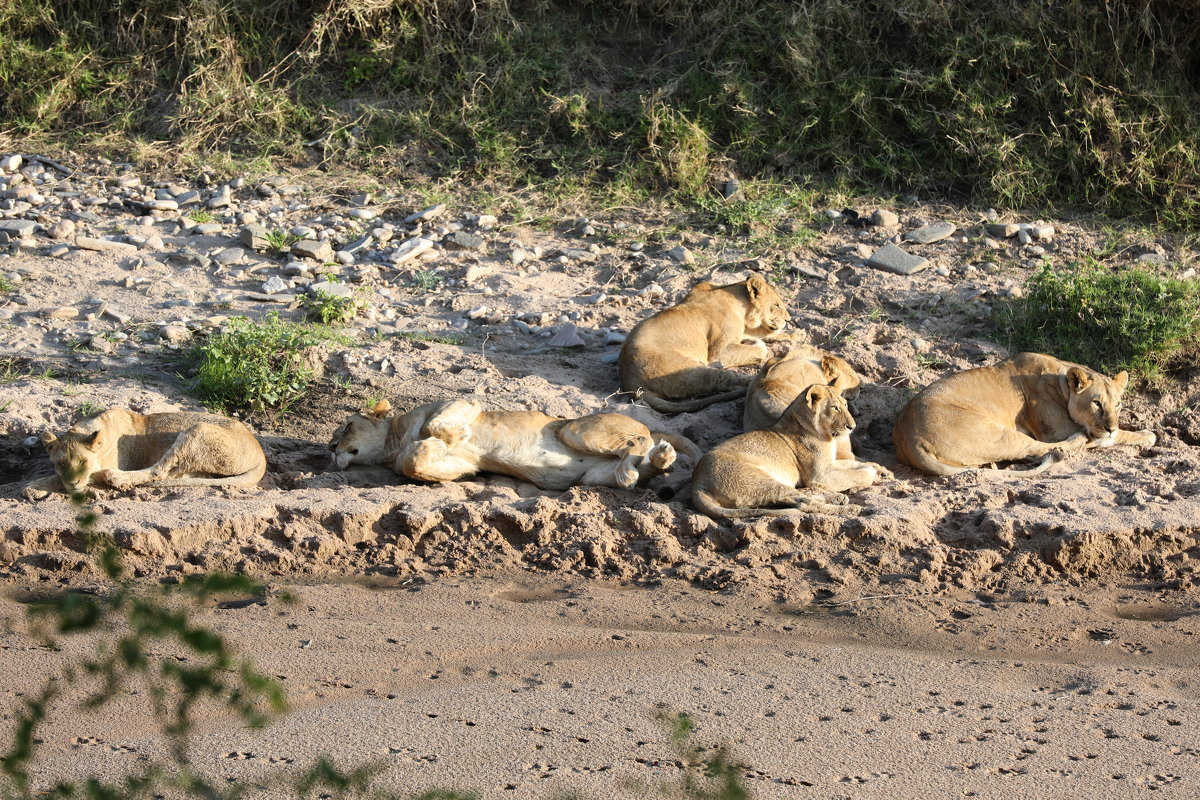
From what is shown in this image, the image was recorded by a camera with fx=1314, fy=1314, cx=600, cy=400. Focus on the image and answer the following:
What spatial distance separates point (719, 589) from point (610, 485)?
1184mm

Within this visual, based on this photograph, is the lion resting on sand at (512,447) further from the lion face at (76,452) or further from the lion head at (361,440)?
the lion face at (76,452)

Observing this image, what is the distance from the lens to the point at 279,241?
10.2 m

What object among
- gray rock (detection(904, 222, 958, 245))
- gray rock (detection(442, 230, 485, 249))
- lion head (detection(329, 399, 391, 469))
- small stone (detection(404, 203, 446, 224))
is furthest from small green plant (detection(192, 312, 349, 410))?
gray rock (detection(904, 222, 958, 245))

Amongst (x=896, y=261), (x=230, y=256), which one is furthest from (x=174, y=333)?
(x=896, y=261)

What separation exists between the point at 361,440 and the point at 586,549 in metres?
1.67

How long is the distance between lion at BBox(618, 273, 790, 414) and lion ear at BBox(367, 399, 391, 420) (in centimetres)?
167

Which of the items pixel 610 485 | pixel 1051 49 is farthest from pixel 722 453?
pixel 1051 49

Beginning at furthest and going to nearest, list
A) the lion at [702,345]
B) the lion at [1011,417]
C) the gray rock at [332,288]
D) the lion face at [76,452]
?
the gray rock at [332,288] → the lion at [702,345] → the lion at [1011,417] → the lion face at [76,452]

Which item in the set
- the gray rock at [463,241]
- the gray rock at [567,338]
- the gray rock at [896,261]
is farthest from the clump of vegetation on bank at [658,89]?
the gray rock at [567,338]

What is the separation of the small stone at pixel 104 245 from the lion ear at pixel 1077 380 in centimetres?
686

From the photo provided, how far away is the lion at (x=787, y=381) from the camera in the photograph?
784 cm

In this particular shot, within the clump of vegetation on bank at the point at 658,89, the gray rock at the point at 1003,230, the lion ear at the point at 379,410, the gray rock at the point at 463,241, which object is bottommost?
the lion ear at the point at 379,410

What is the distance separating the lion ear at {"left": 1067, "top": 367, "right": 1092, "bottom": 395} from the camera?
25.3 feet

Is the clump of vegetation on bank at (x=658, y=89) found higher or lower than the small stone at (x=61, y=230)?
higher
